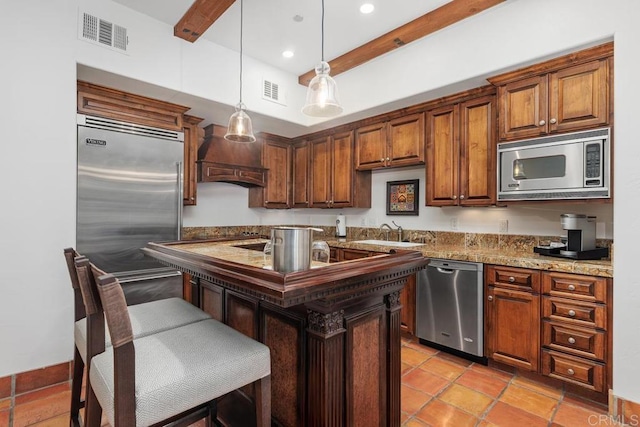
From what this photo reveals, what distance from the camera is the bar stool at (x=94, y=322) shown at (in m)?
1.26

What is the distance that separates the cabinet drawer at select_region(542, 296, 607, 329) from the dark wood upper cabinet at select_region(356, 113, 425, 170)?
1734 millimetres

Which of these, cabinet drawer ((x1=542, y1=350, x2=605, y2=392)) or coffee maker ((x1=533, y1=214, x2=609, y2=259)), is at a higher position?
coffee maker ((x1=533, y1=214, x2=609, y2=259))

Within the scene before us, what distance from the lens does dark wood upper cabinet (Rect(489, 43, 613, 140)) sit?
2234 mm

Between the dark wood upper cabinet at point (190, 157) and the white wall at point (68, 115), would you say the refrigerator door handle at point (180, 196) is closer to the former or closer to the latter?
the dark wood upper cabinet at point (190, 157)

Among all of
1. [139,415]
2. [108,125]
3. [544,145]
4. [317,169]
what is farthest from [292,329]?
[317,169]

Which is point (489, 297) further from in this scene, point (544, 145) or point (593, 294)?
point (544, 145)

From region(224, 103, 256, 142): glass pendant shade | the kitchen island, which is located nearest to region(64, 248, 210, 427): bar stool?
the kitchen island

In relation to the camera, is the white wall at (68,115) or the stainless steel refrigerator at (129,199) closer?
the white wall at (68,115)

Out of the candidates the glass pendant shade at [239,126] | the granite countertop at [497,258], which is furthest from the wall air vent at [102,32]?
the granite countertop at [497,258]

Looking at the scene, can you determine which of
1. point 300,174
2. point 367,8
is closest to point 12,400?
point 300,174

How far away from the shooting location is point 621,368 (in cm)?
202

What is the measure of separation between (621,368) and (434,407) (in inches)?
47.1

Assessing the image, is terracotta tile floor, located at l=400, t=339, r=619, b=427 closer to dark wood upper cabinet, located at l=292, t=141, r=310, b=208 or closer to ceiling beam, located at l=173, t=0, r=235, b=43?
dark wood upper cabinet, located at l=292, t=141, r=310, b=208

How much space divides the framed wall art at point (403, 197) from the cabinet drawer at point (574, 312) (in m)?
1.69
